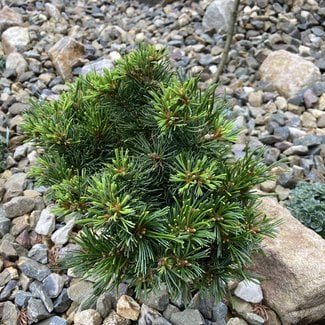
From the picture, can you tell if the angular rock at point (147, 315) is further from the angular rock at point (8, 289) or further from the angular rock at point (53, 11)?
the angular rock at point (53, 11)

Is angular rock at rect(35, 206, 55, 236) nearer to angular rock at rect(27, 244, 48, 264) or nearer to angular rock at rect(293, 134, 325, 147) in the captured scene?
angular rock at rect(27, 244, 48, 264)

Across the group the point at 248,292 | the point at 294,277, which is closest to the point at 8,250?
the point at 248,292

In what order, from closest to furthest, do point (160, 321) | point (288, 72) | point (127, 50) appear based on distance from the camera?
point (160, 321), point (288, 72), point (127, 50)

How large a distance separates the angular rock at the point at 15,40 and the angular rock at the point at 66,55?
28 cm

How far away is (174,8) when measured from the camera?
554 cm

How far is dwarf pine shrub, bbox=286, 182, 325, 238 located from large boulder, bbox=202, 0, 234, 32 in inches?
99.6

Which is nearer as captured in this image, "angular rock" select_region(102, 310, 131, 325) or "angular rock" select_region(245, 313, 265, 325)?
"angular rock" select_region(102, 310, 131, 325)

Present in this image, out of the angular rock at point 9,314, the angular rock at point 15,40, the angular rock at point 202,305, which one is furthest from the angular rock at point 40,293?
the angular rock at point 15,40

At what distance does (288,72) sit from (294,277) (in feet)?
7.80

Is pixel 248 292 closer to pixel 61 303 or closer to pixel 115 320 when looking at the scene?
pixel 115 320

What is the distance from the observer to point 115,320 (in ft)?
7.28

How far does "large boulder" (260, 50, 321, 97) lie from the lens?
13.9 ft

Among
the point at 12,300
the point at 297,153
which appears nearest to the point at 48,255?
the point at 12,300

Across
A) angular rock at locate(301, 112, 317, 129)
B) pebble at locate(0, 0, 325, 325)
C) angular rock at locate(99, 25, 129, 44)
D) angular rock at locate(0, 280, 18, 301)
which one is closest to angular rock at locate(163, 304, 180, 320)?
pebble at locate(0, 0, 325, 325)
